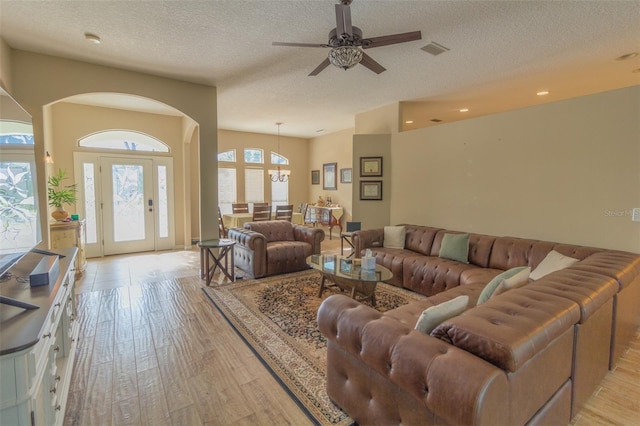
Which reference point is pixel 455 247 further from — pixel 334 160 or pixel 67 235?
pixel 67 235

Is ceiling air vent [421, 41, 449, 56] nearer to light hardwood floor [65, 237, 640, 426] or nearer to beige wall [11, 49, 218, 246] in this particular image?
beige wall [11, 49, 218, 246]

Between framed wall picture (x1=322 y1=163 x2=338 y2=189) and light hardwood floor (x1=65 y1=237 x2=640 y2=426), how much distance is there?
551 cm

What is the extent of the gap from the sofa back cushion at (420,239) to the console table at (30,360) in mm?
4025

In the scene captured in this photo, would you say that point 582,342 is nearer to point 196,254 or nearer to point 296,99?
point 296,99

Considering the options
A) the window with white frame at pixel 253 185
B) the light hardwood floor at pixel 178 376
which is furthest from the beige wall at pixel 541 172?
the window with white frame at pixel 253 185

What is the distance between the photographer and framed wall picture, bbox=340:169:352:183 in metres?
7.92

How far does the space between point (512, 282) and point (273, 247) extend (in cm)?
335

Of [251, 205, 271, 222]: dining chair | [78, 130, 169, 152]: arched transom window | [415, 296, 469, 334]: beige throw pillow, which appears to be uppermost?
[78, 130, 169, 152]: arched transom window

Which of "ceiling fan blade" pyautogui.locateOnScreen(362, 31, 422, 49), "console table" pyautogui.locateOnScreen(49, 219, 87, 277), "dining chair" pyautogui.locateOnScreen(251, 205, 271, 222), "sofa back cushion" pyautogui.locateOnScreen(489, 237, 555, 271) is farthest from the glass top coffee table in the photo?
"console table" pyautogui.locateOnScreen(49, 219, 87, 277)

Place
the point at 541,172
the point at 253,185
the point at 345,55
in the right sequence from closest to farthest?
the point at 345,55 → the point at 541,172 → the point at 253,185

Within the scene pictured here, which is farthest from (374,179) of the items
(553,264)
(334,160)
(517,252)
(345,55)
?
(345,55)

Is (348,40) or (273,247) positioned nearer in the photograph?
(348,40)

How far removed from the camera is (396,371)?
131 centimetres

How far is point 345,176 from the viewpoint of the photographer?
26.4 ft
